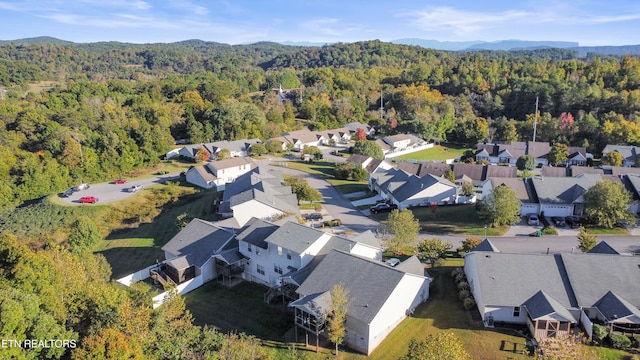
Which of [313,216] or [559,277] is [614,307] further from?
[313,216]

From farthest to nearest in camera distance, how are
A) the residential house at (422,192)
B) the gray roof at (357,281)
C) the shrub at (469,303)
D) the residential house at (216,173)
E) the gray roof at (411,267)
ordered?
the residential house at (216,173) < the residential house at (422,192) < the gray roof at (411,267) < the shrub at (469,303) < the gray roof at (357,281)

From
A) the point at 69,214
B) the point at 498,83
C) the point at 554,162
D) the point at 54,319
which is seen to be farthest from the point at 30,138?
the point at 498,83

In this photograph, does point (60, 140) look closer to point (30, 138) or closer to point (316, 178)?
point (30, 138)

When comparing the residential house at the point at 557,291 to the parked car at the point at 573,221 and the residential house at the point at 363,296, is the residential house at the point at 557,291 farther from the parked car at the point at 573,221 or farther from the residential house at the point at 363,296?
the parked car at the point at 573,221

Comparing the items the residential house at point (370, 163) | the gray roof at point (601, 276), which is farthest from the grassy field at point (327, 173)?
the gray roof at point (601, 276)

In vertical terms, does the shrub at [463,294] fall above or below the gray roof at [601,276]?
below

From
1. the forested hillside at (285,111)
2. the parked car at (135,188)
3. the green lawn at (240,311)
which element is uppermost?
the forested hillside at (285,111)

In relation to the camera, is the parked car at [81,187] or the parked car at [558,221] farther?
the parked car at [81,187]
